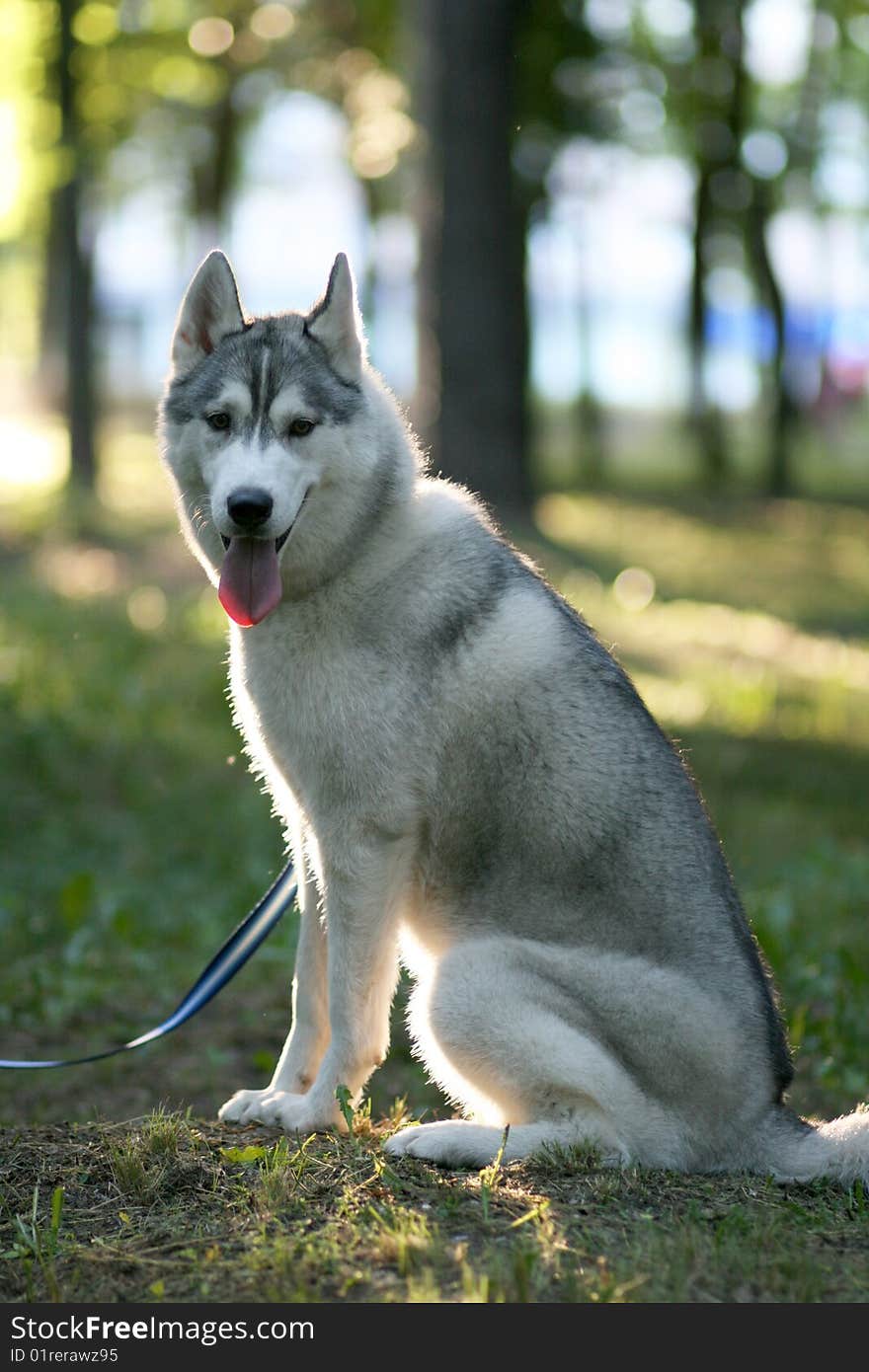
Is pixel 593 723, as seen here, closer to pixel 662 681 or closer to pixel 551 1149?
pixel 551 1149

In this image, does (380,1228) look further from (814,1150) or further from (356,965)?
(814,1150)

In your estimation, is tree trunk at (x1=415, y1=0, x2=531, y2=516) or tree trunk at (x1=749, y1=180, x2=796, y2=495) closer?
tree trunk at (x1=415, y1=0, x2=531, y2=516)

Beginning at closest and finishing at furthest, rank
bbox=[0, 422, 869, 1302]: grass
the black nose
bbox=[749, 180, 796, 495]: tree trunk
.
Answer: bbox=[0, 422, 869, 1302]: grass
the black nose
bbox=[749, 180, 796, 495]: tree trunk

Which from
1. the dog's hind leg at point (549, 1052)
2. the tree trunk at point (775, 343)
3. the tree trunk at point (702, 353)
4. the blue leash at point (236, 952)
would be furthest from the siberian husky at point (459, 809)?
the tree trunk at point (702, 353)

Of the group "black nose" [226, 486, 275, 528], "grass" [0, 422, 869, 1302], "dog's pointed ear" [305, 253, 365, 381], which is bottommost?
"grass" [0, 422, 869, 1302]

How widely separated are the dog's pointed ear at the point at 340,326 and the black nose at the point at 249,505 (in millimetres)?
603

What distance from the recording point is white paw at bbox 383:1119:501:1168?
13.6 ft

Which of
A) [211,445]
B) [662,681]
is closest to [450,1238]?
[211,445]

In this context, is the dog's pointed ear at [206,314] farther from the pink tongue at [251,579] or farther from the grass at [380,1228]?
the grass at [380,1228]

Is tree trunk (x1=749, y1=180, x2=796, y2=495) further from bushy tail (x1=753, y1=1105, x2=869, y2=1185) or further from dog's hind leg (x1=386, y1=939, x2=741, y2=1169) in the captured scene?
dog's hind leg (x1=386, y1=939, x2=741, y2=1169)

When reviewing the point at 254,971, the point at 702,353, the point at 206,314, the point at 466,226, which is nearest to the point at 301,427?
the point at 206,314

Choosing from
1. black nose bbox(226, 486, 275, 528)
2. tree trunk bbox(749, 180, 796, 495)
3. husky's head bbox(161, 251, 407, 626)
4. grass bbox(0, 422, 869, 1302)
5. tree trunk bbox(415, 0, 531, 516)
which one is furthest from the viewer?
tree trunk bbox(749, 180, 796, 495)

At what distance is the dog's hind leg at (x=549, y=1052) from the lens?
13.6 ft

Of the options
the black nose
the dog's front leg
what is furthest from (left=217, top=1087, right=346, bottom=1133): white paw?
the black nose
